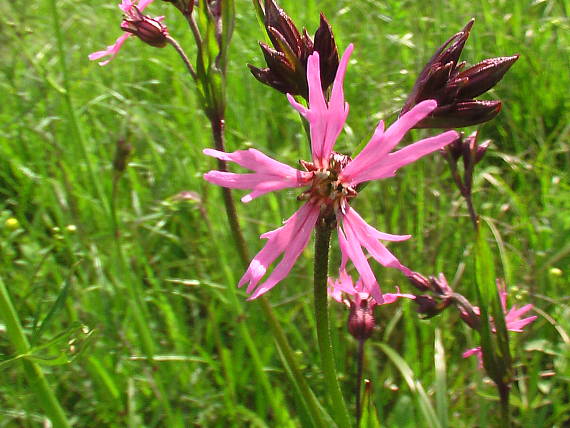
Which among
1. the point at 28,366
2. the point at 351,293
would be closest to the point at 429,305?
the point at 351,293

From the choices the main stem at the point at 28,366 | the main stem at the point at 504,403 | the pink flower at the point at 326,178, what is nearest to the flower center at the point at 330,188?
the pink flower at the point at 326,178

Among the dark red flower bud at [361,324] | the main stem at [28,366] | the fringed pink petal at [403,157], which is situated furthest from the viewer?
the dark red flower bud at [361,324]

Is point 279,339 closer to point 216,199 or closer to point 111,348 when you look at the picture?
point 111,348

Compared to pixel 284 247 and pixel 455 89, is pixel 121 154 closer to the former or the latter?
pixel 284 247

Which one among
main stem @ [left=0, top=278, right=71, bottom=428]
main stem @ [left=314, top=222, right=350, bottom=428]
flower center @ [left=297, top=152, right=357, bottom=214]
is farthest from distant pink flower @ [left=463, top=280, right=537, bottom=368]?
main stem @ [left=0, top=278, right=71, bottom=428]

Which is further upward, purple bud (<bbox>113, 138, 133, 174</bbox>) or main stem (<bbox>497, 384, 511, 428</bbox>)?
purple bud (<bbox>113, 138, 133, 174</bbox>)

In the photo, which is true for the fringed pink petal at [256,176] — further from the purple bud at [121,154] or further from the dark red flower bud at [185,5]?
the purple bud at [121,154]

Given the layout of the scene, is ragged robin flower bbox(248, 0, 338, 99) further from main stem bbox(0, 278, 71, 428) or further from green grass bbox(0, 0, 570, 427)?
main stem bbox(0, 278, 71, 428)
